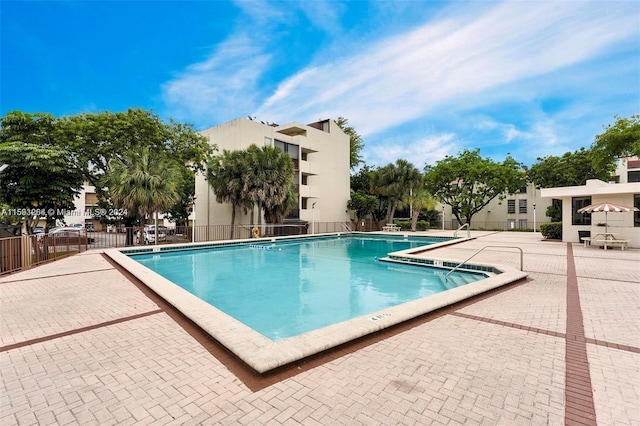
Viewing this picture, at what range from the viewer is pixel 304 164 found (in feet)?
89.2

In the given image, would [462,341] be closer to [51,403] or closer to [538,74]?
[51,403]

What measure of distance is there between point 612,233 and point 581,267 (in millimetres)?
8250

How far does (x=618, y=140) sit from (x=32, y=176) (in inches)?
1179

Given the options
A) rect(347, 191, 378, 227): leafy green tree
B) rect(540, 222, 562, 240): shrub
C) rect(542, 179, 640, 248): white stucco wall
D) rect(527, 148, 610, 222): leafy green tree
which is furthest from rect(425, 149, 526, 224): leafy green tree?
rect(542, 179, 640, 248): white stucco wall

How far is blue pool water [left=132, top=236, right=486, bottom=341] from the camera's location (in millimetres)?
6402

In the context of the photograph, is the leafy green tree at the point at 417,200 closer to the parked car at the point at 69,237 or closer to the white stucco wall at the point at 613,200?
the white stucco wall at the point at 613,200

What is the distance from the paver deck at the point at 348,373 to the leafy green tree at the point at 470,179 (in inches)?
1068

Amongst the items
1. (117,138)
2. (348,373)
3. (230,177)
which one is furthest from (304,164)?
(348,373)

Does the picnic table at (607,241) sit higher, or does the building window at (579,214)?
the building window at (579,214)

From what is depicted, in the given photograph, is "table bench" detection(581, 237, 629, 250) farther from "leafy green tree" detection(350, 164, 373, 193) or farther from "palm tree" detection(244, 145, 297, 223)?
"leafy green tree" detection(350, 164, 373, 193)

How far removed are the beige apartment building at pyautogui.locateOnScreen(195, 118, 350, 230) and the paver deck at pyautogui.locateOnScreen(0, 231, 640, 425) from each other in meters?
19.0

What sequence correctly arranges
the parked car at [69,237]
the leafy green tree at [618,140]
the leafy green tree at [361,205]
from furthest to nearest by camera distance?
the leafy green tree at [361,205]
the leafy green tree at [618,140]
the parked car at [69,237]

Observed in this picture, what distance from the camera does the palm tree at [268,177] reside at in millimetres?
20406

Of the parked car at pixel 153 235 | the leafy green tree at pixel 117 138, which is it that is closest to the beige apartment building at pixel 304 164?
the parked car at pixel 153 235
